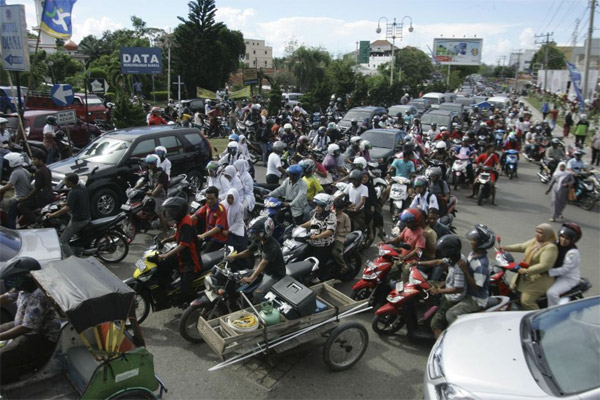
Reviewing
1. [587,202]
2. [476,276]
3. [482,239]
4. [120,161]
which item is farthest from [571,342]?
[587,202]

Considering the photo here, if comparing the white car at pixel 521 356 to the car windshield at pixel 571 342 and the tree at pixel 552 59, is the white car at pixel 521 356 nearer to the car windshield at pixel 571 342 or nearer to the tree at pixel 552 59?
the car windshield at pixel 571 342

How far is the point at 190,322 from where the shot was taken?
5645 mm

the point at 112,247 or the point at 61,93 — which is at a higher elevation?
the point at 61,93

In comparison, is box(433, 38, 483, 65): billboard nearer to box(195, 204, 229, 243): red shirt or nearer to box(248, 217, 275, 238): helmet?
box(195, 204, 229, 243): red shirt

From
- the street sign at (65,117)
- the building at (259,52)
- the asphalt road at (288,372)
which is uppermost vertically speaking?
the building at (259,52)

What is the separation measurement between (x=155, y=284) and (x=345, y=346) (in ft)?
8.15

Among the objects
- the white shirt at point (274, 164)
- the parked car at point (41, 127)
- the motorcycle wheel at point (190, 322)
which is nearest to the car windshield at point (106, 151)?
the white shirt at point (274, 164)

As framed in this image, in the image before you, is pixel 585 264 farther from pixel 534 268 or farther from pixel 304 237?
pixel 304 237

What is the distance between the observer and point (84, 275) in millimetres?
4254

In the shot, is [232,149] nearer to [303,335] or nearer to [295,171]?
[295,171]

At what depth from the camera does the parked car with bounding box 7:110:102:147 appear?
15008mm

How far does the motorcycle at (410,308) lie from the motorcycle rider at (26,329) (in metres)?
3.65

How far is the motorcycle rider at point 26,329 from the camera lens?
14.0 ft

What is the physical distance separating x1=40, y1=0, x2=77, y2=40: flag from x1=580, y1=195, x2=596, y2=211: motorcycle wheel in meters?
15.3
